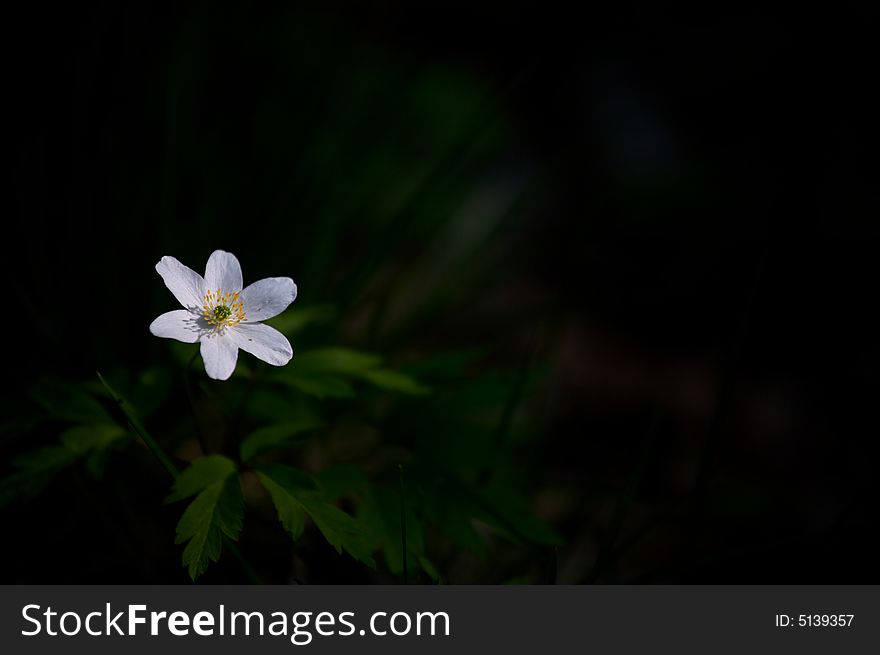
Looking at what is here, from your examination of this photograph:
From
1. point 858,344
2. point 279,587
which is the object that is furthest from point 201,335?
point 858,344

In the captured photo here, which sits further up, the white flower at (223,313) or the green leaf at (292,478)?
the white flower at (223,313)

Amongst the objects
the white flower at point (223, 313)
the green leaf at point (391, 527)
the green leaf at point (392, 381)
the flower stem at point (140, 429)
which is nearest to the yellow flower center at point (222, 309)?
the white flower at point (223, 313)

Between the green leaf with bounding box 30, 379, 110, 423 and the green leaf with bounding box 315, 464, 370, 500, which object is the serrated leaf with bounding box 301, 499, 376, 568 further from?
the green leaf with bounding box 30, 379, 110, 423

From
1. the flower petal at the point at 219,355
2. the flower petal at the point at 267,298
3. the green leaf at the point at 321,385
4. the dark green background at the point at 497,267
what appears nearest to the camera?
the flower petal at the point at 219,355

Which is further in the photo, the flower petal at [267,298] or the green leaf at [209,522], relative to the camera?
the flower petal at [267,298]

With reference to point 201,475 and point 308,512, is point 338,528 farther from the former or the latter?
point 201,475

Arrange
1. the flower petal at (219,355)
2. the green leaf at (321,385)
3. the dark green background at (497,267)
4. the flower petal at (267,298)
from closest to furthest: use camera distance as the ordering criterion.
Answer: the flower petal at (219,355) < the flower petal at (267,298) < the green leaf at (321,385) < the dark green background at (497,267)

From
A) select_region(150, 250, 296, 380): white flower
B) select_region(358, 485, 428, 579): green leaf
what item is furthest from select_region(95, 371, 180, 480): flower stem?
select_region(358, 485, 428, 579): green leaf

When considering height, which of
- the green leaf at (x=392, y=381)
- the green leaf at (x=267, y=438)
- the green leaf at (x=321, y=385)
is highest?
the green leaf at (x=392, y=381)

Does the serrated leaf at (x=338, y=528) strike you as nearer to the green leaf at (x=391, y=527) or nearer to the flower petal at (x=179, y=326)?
A: the green leaf at (x=391, y=527)
